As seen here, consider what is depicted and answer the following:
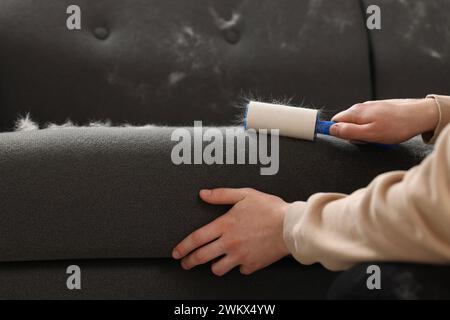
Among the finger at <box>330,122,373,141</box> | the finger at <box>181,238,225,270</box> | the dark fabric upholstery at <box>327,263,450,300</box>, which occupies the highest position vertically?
the finger at <box>330,122,373,141</box>

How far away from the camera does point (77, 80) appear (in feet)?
4.42

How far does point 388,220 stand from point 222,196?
306 mm

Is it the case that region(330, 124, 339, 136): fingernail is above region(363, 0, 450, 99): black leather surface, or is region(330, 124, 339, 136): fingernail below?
below

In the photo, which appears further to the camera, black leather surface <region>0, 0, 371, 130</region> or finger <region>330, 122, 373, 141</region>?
black leather surface <region>0, 0, 371, 130</region>

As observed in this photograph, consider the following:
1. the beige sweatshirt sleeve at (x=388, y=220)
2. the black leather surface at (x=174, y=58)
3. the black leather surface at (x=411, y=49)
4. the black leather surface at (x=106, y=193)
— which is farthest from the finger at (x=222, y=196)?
the black leather surface at (x=411, y=49)

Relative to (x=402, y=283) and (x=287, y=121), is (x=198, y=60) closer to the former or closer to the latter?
(x=287, y=121)

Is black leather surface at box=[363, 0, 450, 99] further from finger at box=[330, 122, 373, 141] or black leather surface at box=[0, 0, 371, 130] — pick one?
finger at box=[330, 122, 373, 141]

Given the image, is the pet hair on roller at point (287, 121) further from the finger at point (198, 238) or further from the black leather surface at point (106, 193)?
the finger at point (198, 238)

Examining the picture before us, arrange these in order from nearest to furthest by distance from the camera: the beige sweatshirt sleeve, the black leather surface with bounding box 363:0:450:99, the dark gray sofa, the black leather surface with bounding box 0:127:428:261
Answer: the beige sweatshirt sleeve → the black leather surface with bounding box 0:127:428:261 → the dark gray sofa → the black leather surface with bounding box 363:0:450:99

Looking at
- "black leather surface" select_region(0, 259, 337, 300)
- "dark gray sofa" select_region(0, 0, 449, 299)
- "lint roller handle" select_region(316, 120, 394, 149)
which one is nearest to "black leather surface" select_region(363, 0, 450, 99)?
"dark gray sofa" select_region(0, 0, 449, 299)

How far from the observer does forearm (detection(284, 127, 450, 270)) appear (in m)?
0.55

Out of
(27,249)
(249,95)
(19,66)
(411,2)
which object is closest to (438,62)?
(411,2)

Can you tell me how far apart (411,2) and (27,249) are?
102 centimetres

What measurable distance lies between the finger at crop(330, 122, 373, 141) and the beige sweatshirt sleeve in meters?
0.17
